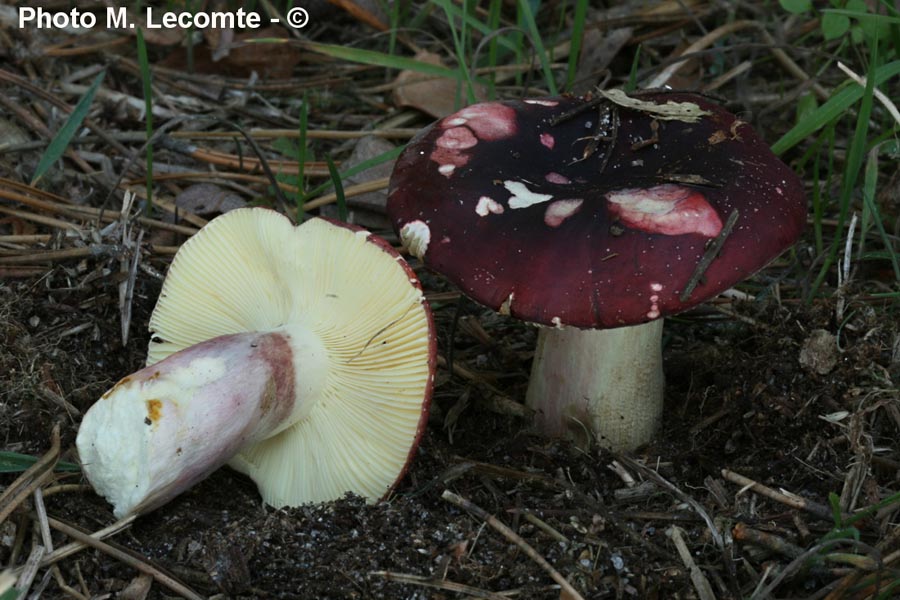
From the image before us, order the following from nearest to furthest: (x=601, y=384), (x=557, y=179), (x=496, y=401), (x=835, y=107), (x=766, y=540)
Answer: (x=766, y=540), (x=557, y=179), (x=601, y=384), (x=496, y=401), (x=835, y=107)

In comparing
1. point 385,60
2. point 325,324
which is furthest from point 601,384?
point 385,60

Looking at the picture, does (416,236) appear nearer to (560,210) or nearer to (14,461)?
(560,210)

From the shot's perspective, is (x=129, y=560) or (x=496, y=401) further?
(x=496, y=401)

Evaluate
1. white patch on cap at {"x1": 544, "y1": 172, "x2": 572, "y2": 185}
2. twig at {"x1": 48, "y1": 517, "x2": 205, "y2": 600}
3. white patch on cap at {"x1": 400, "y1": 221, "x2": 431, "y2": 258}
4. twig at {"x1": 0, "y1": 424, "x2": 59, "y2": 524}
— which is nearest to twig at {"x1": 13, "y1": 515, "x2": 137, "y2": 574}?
twig at {"x1": 48, "y1": 517, "x2": 205, "y2": 600}

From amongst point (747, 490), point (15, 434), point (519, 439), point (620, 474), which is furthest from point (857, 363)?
point (15, 434)

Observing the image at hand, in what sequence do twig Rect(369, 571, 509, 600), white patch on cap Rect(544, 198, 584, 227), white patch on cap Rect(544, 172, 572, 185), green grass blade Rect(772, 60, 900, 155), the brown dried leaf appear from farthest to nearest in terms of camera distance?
green grass blade Rect(772, 60, 900, 155) → the brown dried leaf → white patch on cap Rect(544, 172, 572, 185) → white patch on cap Rect(544, 198, 584, 227) → twig Rect(369, 571, 509, 600)

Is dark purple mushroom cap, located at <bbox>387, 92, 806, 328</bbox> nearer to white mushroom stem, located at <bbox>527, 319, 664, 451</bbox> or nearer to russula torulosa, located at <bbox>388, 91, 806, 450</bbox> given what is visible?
russula torulosa, located at <bbox>388, 91, 806, 450</bbox>

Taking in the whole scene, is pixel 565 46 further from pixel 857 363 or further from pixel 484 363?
pixel 857 363

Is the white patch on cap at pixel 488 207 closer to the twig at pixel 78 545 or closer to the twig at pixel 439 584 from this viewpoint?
the twig at pixel 439 584

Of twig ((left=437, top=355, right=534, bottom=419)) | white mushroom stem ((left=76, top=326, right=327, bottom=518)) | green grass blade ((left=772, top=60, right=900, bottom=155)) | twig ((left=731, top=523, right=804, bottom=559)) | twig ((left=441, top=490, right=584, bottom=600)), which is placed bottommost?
twig ((left=437, top=355, right=534, bottom=419))
